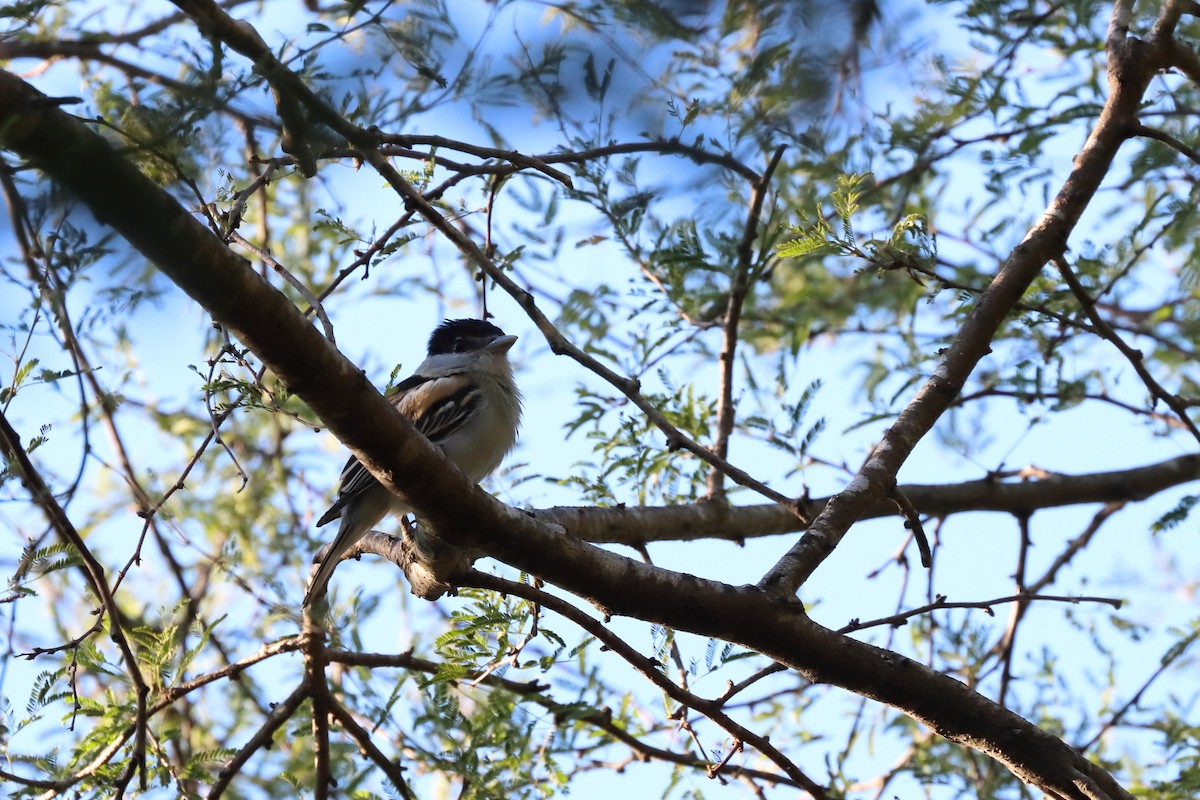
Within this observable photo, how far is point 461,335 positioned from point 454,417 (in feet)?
3.74

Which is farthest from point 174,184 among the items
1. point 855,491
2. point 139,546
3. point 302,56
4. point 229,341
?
point 855,491

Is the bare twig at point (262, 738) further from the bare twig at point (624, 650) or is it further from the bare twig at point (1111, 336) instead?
the bare twig at point (1111, 336)

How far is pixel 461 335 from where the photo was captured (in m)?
6.77

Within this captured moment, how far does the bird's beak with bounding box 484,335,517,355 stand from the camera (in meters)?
6.41

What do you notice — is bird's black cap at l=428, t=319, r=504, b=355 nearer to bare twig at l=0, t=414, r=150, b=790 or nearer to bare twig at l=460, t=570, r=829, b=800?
bare twig at l=0, t=414, r=150, b=790

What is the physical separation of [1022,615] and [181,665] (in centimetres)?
402

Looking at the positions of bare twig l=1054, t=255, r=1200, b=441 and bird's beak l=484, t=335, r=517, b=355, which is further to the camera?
bird's beak l=484, t=335, r=517, b=355

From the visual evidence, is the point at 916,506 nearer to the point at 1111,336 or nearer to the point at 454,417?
the point at 1111,336

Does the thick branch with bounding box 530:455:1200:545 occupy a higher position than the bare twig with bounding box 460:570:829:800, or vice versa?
the thick branch with bounding box 530:455:1200:545

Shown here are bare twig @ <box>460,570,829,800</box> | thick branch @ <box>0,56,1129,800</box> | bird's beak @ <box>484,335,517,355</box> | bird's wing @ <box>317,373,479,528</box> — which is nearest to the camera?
thick branch @ <box>0,56,1129,800</box>

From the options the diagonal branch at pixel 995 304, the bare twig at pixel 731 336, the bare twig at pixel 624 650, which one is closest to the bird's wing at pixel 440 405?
the bare twig at pixel 731 336

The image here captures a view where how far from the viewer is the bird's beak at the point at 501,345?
641cm

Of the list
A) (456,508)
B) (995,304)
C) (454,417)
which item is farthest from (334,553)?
(995,304)

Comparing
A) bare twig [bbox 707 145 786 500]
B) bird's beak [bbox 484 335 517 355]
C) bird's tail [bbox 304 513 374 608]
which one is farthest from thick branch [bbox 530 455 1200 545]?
bird's beak [bbox 484 335 517 355]
